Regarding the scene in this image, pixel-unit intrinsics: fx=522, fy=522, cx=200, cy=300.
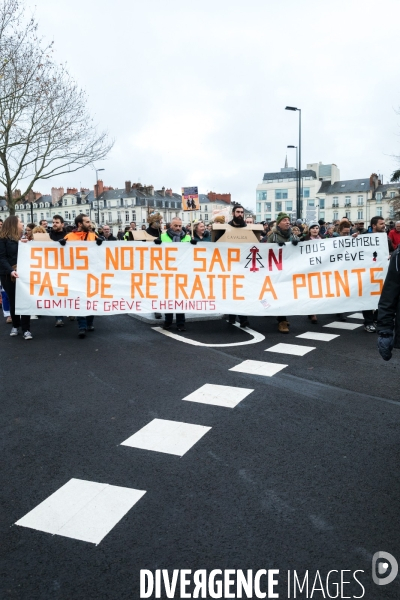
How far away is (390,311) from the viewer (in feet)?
13.6

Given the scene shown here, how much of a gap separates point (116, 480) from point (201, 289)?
17.9 ft

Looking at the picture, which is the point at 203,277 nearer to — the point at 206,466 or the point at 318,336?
the point at 318,336

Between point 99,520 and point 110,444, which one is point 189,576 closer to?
point 99,520

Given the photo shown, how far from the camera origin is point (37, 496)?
3463 millimetres

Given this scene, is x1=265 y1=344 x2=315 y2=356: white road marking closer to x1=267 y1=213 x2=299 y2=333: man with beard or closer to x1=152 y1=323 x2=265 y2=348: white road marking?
x1=152 y1=323 x2=265 y2=348: white road marking

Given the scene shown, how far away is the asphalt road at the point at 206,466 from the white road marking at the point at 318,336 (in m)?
1.02

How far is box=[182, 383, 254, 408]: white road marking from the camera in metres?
5.24

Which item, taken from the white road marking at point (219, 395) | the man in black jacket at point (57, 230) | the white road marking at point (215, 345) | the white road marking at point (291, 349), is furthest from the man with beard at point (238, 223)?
the white road marking at point (219, 395)

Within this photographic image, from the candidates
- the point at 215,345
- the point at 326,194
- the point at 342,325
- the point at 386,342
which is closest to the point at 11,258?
the point at 215,345

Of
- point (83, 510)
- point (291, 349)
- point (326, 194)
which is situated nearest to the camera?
point (83, 510)

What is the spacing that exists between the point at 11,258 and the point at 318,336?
5.29m

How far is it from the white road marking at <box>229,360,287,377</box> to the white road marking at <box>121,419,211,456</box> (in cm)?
183

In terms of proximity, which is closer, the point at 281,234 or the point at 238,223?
the point at 281,234

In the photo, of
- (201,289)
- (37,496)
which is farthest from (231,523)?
(201,289)
